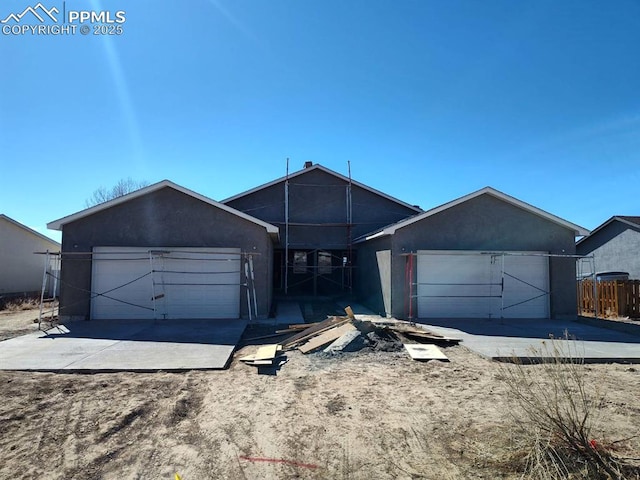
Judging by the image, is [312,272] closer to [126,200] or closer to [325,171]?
[325,171]

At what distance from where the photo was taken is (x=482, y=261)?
520 inches

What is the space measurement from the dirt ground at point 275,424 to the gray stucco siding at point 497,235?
6.36m

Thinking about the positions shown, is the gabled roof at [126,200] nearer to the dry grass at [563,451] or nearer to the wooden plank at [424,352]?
the wooden plank at [424,352]

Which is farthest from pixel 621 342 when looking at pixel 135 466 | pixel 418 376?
pixel 135 466

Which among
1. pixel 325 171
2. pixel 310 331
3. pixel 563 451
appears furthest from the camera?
pixel 325 171

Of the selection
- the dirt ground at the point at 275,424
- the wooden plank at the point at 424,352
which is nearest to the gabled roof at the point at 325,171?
the wooden plank at the point at 424,352

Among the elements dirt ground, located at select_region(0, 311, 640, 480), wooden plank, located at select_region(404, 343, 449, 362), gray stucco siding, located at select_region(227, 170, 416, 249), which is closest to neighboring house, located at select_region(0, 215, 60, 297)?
gray stucco siding, located at select_region(227, 170, 416, 249)

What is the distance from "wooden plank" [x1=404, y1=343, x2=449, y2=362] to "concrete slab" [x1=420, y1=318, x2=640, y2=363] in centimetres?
87

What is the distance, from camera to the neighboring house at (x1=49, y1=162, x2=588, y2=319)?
1229 cm

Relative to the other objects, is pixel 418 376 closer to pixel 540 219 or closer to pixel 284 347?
pixel 284 347

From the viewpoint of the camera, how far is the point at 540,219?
44.1 feet

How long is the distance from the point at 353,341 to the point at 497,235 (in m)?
7.32

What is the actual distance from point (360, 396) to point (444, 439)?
160cm

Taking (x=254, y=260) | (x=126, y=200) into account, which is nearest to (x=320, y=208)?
(x=254, y=260)
